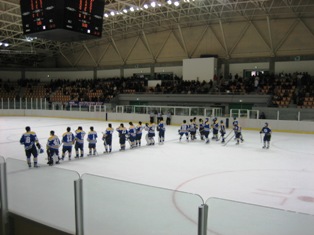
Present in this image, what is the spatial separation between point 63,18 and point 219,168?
7134 millimetres

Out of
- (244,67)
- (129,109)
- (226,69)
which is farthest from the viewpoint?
(226,69)

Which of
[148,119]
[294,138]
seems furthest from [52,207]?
[148,119]

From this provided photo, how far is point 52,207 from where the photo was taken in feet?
12.8

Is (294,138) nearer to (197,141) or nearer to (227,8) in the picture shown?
(197,141)

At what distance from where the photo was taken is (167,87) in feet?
105

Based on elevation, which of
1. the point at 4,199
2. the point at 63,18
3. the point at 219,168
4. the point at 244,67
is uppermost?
the point at 244,67

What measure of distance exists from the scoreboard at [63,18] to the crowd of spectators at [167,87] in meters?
17.7

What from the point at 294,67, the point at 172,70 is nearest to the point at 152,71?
the point at 172,70

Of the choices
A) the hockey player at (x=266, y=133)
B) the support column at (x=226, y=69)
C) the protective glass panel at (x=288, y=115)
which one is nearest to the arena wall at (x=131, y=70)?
the support column at (x=226, y=69)

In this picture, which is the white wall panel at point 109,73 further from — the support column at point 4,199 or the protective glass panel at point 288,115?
the support column at point 4,199

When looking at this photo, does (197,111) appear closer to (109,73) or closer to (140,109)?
(140,109)

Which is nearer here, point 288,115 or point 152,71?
point 288,115

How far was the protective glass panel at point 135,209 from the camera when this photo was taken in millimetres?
2969

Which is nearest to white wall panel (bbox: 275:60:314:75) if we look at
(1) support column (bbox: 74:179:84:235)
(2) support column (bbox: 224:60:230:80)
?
(2) support column (bbox: 224:60:230:80)
